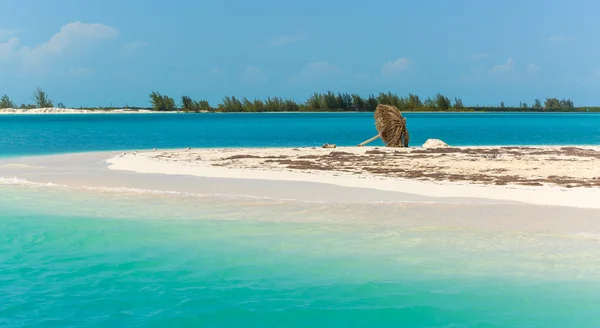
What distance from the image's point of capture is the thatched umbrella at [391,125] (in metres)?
25.7

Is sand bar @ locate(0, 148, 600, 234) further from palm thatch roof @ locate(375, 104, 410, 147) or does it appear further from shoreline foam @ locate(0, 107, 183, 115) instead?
shoreline foam @ locate(0, 107, 183, 115)

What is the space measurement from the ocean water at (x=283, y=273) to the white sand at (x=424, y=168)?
279 centimetres

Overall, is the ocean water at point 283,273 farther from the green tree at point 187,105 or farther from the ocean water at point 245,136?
the green tree at point 187,105

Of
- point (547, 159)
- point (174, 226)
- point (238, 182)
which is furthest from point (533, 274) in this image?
point (547, 159)

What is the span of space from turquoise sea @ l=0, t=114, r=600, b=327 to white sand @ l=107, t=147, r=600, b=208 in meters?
1.80

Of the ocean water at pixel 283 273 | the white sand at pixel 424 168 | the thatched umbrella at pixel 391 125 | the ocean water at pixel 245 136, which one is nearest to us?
the ocean water at pixel 283 273

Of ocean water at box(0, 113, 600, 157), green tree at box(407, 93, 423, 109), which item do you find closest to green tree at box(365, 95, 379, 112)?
green tree at box(407, 93, 423, 109)

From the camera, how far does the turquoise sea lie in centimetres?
638

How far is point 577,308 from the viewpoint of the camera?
21.5 feet

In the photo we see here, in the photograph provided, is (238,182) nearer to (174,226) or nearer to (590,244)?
(174,226)

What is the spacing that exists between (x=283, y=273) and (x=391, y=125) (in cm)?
1891

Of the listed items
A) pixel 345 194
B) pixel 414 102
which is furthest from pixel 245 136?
pixel 414 102

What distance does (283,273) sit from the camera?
25.1 ft

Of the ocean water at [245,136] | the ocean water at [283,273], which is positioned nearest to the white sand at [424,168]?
the ocean water at [283,273]
